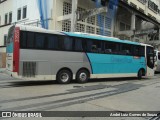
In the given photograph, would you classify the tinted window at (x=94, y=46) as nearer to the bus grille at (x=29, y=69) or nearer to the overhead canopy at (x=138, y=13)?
the bus grille at (x=29, y=69)

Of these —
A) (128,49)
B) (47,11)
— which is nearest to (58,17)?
(47,11)

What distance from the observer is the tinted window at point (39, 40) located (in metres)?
14.7

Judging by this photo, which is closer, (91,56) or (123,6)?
(91,56)

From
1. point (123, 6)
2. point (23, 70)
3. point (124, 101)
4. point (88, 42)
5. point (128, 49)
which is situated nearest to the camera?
point (124, 101)

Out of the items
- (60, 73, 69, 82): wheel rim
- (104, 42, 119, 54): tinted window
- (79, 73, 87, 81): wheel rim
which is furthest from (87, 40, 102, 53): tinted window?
(60, 73, 69, 82): wheel rim

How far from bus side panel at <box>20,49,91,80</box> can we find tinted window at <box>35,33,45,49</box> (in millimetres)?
267

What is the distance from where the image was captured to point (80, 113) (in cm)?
822

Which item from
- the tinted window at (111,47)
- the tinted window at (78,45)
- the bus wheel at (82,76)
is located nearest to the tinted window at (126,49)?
the tinted window at (111,47)

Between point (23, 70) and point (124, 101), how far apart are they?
5.88 m

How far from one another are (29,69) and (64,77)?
242 centimetres

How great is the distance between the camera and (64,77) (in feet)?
52.6

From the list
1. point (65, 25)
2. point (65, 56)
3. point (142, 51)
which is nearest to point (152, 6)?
point (65, 25)

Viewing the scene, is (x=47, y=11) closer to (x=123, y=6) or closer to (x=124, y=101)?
(x=123, y=6)

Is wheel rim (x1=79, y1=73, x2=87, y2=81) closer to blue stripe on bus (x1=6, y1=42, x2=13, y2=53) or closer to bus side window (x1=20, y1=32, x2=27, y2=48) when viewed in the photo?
bus side window (x1=20, y1=32, x2=27, y2=48)
